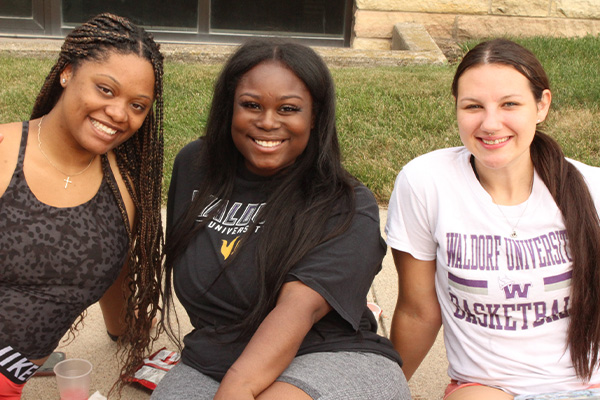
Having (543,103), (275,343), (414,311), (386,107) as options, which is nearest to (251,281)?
(275,343)

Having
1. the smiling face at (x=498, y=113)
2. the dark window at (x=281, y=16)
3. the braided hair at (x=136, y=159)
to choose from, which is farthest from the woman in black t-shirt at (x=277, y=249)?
the dark window at (x=281, y=16)

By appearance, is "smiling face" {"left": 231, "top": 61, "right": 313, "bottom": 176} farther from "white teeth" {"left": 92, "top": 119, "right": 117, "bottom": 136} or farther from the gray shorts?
the gray shorts

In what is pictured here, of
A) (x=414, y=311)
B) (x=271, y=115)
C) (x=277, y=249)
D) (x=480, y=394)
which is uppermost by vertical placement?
(x=271, y=115)

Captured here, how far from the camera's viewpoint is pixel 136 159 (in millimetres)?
2766

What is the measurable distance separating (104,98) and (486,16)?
273 inches

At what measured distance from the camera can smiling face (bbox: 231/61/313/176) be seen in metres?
2.46

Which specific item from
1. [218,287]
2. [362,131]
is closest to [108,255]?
[218,287]

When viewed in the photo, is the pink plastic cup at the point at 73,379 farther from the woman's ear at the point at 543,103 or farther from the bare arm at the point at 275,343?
the woman's ear at the point at 543,103

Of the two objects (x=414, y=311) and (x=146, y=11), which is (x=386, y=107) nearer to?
(x=414, y=311)

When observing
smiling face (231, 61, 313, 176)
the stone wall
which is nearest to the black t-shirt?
smiling face (231, 61, 313, 176)

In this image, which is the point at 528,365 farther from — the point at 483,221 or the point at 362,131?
the point at 362,131

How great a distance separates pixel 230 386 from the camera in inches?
84.0

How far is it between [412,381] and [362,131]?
274cm

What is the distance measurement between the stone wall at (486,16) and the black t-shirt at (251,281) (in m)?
6.51
